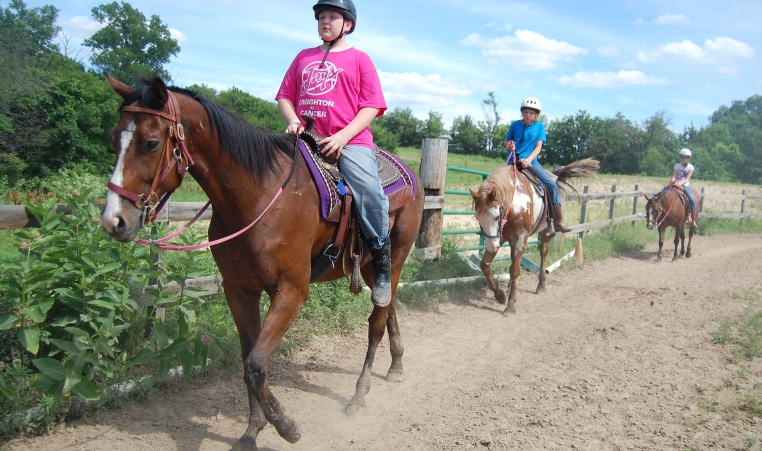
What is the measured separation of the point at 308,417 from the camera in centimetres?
403

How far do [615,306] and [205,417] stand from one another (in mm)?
6144

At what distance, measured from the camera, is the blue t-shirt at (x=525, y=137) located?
26.9ft

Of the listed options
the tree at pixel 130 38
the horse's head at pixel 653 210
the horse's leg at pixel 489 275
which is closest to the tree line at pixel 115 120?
the tree at pixel 130 38

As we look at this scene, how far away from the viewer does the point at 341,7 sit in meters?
3.52

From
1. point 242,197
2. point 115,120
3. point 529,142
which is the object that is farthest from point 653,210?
point 115,120

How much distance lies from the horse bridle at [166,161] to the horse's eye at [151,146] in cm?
6

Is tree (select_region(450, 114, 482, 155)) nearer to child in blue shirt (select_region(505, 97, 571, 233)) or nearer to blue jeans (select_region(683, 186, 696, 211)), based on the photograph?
blue jeans (select_region(683, 186, 696, 211))

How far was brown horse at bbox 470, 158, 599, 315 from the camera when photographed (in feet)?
23.9

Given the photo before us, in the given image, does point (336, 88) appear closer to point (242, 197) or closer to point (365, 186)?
point (365, 186)

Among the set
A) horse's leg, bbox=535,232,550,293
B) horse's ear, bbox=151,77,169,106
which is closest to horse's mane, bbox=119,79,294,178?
horse's ear, bbox=151,77,169,106

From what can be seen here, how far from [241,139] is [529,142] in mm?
6232

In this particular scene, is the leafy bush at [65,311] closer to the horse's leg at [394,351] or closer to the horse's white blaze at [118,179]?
the horse's white blaze at [118,179]

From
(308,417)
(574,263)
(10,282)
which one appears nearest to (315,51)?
(10,282)

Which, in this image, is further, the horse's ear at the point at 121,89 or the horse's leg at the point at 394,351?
the horse's leg at the point at 394,351
